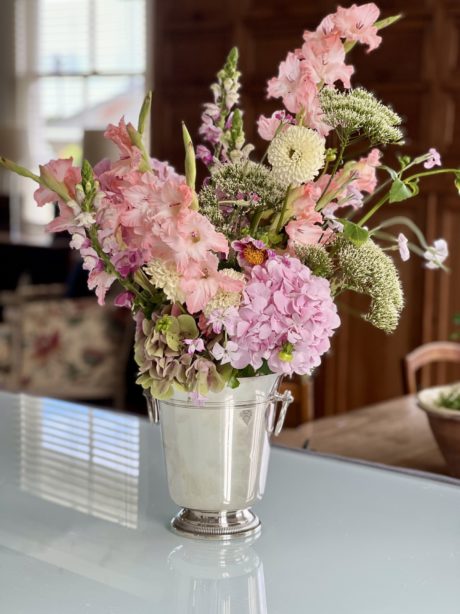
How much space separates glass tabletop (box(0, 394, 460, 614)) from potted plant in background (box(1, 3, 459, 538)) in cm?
8

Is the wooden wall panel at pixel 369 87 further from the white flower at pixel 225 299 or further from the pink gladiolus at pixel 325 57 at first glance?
the white flower at pixel 225 299

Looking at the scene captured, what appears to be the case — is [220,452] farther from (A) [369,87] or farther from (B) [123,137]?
(A) [369,87]

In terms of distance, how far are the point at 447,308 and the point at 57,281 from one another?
90.2 inches

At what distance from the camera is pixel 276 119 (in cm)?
116

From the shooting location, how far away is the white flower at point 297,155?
1.08 metres

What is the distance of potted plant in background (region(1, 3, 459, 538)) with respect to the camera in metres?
1.06

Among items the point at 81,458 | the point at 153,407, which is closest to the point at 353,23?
the point at 153,407

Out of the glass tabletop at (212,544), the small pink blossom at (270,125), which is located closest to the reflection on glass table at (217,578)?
the glass tabletop at (212,544)

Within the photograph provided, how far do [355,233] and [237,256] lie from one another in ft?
0.43

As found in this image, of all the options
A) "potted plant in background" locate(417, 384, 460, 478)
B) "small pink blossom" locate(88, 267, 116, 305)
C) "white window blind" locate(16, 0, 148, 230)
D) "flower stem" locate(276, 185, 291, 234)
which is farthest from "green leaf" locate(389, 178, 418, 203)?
"white window blind" locate(16, 0, 148, 230)

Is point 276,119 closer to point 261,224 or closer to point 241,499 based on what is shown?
point 261,224

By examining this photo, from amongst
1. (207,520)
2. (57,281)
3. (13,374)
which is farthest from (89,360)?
(207,520)

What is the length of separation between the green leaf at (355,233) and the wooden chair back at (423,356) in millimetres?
1560

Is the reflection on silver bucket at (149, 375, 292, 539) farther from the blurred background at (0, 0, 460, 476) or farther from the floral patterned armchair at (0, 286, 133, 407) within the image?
the floral patterned armchair at (0, 286, 133, 407)
